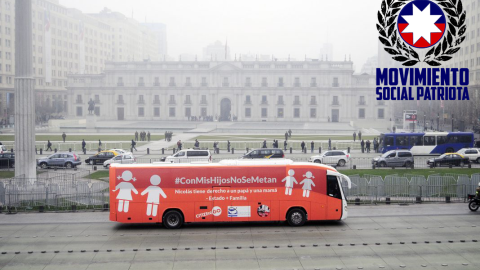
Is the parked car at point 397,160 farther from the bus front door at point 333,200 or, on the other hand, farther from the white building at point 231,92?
the white building at point 231,92

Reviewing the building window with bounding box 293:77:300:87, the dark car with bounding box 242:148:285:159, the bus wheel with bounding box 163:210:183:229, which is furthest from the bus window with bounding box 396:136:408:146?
the building window with bounding box 293:77:300:87

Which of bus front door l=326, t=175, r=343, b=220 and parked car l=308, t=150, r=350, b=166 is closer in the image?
bus front door l=326, t=175, r=343, b=220

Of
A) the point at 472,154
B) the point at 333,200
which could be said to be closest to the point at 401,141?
the point at 472,154

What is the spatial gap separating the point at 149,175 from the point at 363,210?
9273mm

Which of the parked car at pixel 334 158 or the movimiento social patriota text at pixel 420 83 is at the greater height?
the movimiento social patriota text at pixel 420 83

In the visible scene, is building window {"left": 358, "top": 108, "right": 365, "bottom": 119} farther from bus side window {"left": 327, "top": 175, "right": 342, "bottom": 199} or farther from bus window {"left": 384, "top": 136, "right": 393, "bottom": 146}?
bus side window {"left": 327, "top": 175, "right": 342, "bottom": 199}

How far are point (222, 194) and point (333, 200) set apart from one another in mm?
4095

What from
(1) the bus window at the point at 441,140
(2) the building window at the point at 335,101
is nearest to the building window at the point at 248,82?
(2) the building window at the point at 335,101

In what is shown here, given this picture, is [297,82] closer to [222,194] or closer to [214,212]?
[222,194]

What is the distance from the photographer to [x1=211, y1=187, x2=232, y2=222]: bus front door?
61.4 ft

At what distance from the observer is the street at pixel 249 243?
14.4 m

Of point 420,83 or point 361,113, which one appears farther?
point 361,113

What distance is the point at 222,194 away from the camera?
18781 millimetres

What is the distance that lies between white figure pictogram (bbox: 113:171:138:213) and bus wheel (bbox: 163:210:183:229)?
4.69 feet
